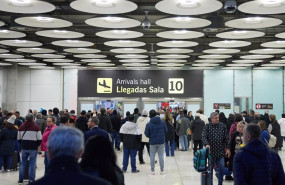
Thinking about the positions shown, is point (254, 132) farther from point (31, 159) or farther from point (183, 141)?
point (183, 141)

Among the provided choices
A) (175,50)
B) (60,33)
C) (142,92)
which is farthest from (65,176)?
(142,92)

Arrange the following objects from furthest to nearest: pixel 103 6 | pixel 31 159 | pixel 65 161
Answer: pixel 103 6 < pixel 31 159 < pixel 65 161

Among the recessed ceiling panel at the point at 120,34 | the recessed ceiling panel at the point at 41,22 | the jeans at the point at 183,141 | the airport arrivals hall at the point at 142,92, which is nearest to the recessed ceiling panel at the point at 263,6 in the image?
the airport arrivals hall at the point at 142,92

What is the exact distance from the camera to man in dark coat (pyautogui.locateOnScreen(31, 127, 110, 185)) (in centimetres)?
184

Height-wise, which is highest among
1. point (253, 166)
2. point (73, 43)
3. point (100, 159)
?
point (73, 43)

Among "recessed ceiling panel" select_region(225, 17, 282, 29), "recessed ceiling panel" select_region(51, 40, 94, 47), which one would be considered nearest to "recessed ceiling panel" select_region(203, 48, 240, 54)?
"recessed ceiling panel" select_region(51, 40, 94, 47)

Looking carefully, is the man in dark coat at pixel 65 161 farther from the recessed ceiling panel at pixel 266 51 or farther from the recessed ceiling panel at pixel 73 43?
the recessed ceiling panel at pixel 266 51

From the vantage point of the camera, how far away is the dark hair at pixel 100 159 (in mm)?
2971

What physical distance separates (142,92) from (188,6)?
16.2m

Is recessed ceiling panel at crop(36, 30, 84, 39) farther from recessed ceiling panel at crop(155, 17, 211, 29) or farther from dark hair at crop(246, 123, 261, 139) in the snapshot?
dark hair at crop(246, 123, 261, 139)

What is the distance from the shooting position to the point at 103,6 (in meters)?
9.38

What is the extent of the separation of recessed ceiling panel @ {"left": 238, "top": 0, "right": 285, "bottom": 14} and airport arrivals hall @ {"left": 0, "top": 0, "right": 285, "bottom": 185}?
0.03 m

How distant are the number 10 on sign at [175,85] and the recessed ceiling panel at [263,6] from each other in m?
15.7

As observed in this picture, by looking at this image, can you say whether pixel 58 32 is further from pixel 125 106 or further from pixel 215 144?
pixel 125 106
